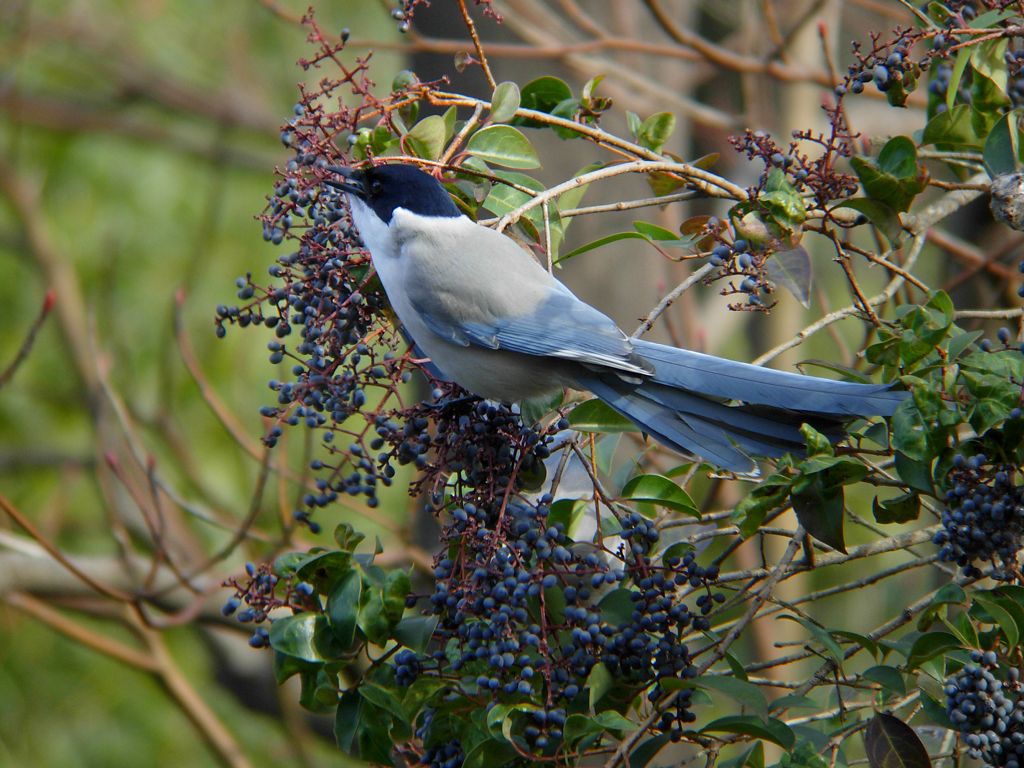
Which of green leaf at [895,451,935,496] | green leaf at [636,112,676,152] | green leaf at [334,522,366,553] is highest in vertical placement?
green leaf at [636,112,676,152]

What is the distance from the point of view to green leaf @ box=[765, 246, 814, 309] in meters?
1.54

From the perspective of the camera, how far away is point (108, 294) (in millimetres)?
3824

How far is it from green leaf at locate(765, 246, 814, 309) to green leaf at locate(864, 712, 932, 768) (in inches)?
26.4

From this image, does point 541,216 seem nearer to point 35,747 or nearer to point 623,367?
point 623,367

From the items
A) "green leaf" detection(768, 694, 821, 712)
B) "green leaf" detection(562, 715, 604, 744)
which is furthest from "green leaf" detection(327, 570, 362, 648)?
"green leaf" detection(768, 694, 821, 712)

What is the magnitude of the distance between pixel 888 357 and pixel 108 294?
10.9 feet

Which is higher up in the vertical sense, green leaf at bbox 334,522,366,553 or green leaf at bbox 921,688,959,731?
green leaf at bbox 334,522,366,553

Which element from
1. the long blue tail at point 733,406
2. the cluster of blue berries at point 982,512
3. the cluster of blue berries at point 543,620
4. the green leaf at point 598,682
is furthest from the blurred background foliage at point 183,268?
the cluster of blue berries at point 982,512

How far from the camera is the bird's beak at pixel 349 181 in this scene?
172cm

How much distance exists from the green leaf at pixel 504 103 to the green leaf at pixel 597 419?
0.56 m

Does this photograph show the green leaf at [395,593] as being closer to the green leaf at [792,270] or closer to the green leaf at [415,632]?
the green leaf at [415,632]

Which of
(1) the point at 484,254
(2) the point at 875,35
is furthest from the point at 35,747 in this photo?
(2) the point at 875,35

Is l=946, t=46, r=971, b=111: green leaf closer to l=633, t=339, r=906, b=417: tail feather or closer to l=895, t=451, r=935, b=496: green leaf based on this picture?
l=633, t=339, r=906, b=417: tail feather

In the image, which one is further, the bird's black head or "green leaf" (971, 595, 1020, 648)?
the bird's black head
